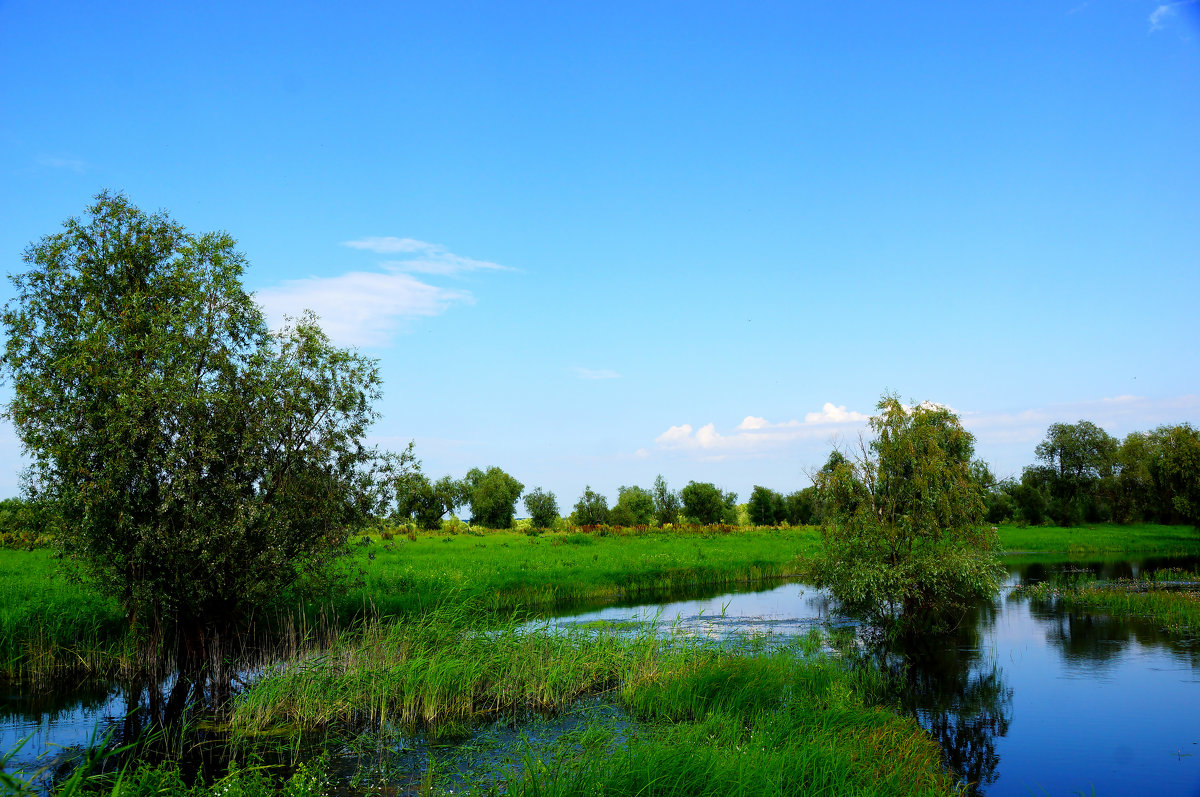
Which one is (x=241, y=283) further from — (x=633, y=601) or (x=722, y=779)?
(x=633, y=601)

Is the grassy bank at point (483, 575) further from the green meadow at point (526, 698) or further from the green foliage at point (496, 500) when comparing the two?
the green foliage at point (496, 500)

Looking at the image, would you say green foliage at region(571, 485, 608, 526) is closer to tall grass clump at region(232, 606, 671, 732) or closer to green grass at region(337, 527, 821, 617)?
green grass at region(337, 527, 821, 617)

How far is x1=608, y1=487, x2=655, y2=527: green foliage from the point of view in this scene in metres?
85.6

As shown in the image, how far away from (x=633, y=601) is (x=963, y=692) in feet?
57.0

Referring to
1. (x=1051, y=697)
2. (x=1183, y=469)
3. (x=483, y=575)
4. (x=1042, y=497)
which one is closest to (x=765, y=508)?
(x=1042, y=497)

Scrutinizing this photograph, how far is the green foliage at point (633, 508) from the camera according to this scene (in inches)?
3371

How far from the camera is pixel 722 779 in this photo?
8898 mm

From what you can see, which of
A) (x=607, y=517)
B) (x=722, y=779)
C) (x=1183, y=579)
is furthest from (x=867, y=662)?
(x=607, y=517)

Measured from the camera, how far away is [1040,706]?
17797 millimetres

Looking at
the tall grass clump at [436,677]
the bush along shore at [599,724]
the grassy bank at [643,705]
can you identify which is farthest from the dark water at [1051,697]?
the tall grass clump at [436,677]

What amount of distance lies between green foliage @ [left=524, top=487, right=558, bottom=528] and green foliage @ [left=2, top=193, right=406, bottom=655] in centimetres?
7244

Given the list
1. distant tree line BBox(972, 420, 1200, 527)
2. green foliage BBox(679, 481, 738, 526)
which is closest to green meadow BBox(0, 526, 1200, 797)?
distant tree line BBox(972, 420, 1200, 527)

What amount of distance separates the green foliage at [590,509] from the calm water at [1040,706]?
188 ft

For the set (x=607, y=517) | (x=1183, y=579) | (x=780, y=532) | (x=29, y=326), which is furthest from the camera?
(x=607, y=517)
